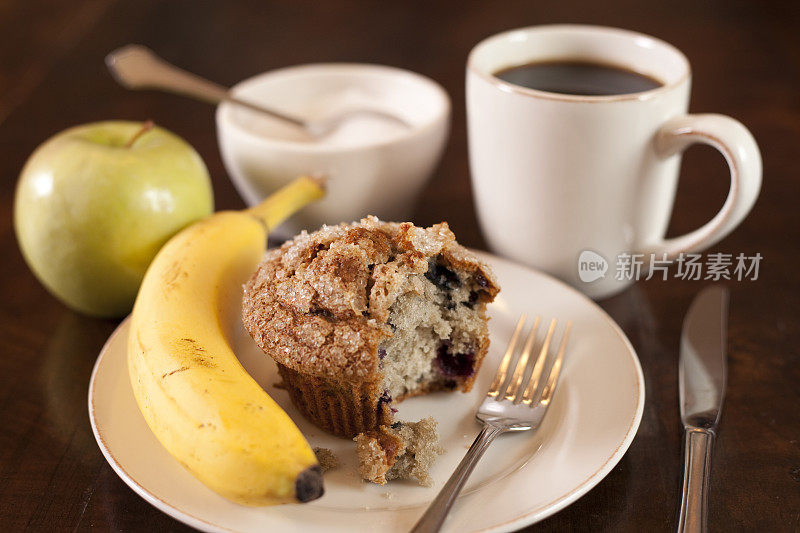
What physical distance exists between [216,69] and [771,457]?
2094 millimetres

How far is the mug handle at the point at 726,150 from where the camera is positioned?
1391 millimetres

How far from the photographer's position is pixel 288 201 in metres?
1.60

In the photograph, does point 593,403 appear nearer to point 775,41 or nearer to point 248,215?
point 248,215

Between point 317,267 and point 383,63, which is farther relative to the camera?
point 383,63

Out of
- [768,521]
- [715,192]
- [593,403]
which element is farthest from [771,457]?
[715,192]

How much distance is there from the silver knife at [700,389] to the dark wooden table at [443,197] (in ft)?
0.08

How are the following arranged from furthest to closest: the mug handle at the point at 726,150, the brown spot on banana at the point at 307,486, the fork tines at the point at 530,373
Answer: the mug handle at the point at 726,150 → the fork tines at the point at 530,373 → the brown spot on banana at the point at 307,486

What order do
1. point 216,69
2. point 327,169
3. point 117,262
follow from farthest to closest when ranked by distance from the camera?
point 216,69
point 327,169
point 117,262

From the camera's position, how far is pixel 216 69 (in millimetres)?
2588

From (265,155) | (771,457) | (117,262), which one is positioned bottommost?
(771,457)

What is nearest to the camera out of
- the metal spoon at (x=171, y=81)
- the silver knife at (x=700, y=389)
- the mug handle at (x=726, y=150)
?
the silver knife at (x=700, y=389)

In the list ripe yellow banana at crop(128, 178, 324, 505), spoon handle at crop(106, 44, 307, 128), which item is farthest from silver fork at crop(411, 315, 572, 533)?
spoon handle at crop(106, 44, 307, 128)

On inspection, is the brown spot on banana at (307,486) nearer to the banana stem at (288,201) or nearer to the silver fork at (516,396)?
the silver fork at (516,396)
